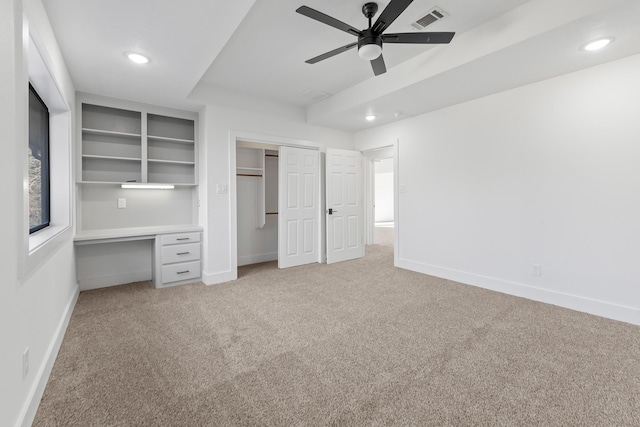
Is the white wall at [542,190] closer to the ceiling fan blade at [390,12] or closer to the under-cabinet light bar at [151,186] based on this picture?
the ceiling fan blade at [390,12]

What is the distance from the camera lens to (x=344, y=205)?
207 inches

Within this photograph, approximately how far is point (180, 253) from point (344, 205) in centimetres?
283

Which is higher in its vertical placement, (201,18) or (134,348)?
(201,18)

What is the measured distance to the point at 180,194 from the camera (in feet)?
14.2

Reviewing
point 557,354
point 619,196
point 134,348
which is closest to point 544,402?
point 557,354

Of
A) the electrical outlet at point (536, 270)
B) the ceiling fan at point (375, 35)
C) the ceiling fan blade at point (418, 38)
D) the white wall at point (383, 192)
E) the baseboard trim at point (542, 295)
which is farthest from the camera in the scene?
the white wall at point (383, 192)

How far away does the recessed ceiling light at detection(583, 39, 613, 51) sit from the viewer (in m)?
2.34

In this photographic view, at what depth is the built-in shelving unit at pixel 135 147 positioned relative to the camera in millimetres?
3662

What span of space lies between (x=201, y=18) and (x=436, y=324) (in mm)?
3148

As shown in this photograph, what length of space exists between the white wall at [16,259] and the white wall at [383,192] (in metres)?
10.3

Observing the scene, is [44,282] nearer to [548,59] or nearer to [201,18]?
[201,18]

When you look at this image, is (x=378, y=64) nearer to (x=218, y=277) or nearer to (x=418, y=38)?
(x=418, y=38)

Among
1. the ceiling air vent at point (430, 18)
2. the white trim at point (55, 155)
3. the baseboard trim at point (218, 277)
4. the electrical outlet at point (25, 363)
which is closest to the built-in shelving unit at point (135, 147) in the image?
the white trim at point (55, 155)

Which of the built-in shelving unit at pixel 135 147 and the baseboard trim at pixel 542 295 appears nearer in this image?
the baseboard trim at pixel 542 295
